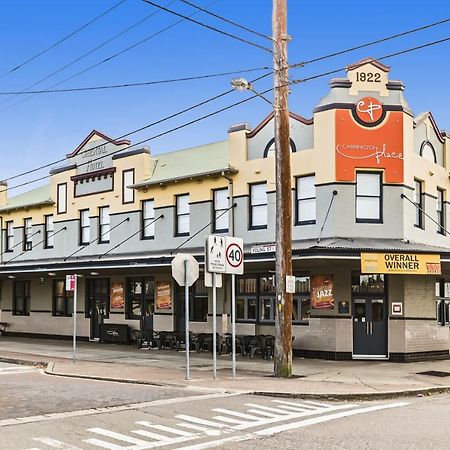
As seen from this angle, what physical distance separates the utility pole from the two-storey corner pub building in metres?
2.67

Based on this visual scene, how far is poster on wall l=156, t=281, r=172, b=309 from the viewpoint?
2652 cm

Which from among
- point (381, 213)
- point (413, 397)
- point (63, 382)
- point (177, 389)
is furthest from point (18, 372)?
point (381, 213)

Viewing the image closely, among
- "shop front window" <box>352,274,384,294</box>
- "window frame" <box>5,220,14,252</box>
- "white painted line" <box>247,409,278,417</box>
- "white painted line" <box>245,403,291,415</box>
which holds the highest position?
"window frame" <box>5,220,14,252</box>

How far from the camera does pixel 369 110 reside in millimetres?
21188

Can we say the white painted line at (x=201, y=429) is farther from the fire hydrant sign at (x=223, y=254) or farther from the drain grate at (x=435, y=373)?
the drain grate at (x=435, y=373)

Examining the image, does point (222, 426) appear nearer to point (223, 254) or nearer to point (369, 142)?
point (223, 254)

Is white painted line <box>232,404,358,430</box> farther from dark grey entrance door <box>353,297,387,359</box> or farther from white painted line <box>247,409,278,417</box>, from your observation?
dark grey entrance door <box>353,297,387,359</box>

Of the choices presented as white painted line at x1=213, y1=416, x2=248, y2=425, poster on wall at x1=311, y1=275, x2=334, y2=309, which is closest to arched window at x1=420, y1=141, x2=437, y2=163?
poster on wall at x1=311, y1=275, x2=334, y2=309

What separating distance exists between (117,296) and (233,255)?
13837 mm

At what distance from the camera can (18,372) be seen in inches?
717

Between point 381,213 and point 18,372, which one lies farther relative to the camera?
point 381,213

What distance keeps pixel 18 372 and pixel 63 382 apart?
2.98 metres

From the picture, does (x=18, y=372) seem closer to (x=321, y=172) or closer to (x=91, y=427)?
(x=91, y=427)

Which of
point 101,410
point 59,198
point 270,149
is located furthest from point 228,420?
point 59,198
